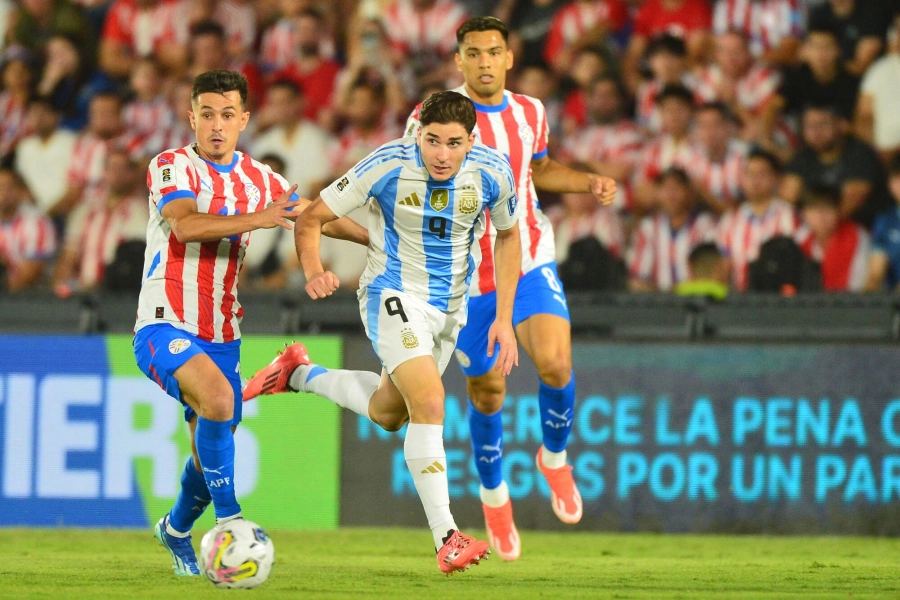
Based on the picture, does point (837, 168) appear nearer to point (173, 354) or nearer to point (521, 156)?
point (521, 156)

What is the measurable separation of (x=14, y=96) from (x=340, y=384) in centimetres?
686

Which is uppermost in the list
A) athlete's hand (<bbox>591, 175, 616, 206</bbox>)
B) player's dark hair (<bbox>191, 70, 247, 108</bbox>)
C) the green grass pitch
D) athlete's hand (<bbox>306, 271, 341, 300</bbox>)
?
player's dark hair (<bbox>191, 70, 247, 108</bbox>)

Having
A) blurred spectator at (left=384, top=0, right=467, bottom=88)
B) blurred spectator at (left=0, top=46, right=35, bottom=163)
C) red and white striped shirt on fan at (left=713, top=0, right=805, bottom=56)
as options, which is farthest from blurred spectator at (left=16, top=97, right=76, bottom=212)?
red and white striped shirt on fan at (left=713, top=0, right=805, bottom=56)

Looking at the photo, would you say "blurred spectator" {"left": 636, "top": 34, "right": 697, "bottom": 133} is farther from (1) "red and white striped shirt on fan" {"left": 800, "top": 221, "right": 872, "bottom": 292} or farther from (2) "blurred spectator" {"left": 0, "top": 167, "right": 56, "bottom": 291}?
(2) "blurred spectator" {"left": 0, "top": 167, "right": 56, "bottom": 291}

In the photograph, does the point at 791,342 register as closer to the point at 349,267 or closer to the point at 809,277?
the point at 809,277

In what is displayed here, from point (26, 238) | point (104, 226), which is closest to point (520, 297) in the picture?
point (104, 226)

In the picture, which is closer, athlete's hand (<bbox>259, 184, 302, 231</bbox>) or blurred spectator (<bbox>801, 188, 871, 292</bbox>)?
athlete's hand (<bbox>259, 184, 302, 231</bbox>)

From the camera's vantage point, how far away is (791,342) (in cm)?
929

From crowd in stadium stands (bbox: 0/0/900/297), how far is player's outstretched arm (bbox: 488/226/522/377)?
9.86 ft

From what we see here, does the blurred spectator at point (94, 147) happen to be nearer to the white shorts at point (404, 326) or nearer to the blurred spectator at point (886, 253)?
the white shorts at point (404, 326)

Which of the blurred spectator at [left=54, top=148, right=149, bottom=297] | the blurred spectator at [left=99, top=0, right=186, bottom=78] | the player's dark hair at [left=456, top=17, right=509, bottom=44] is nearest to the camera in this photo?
the player's dark hair at [left=456, top=17, right=509, bottom=44]

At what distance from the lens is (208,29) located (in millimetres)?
12289

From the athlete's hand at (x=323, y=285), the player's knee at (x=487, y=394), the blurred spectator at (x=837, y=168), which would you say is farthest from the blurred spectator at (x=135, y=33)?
the athlete's hand at (x=323, y=285)

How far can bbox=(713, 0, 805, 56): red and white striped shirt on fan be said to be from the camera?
11453 millimetres
